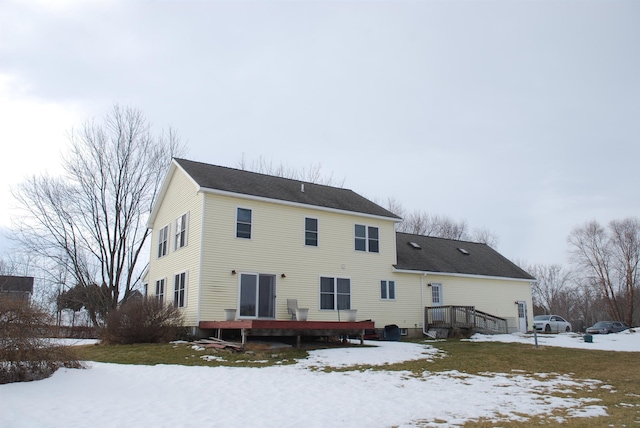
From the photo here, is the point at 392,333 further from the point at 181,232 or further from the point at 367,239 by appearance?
the point at 181,232

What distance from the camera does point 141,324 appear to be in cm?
1680

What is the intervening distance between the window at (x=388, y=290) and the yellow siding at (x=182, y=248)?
8.81 meters

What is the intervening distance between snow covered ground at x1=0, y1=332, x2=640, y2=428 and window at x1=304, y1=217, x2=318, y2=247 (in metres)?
8.91

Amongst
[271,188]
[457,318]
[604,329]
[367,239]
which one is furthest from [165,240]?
[604,329]

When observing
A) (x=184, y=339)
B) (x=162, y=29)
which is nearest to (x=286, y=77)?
(x=162, y=29)

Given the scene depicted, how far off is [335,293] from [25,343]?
44.8 ft

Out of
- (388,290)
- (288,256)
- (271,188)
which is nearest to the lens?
(288,256)

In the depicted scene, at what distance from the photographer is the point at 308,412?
783 cm

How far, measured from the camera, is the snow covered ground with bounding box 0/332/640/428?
7172 millimetres

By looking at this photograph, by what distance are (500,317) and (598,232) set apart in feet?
104

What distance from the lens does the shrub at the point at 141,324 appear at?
16.8 m

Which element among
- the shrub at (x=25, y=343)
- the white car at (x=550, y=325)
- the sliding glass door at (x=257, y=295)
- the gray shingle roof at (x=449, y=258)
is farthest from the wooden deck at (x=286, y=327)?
the white car at (x=550, y=325)

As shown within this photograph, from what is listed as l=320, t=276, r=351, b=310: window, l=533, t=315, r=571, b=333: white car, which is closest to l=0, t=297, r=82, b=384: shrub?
l=320, t=276, r=351, b=310: window

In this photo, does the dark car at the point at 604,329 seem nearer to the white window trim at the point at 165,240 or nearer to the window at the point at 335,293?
the window at the point at 335,293
